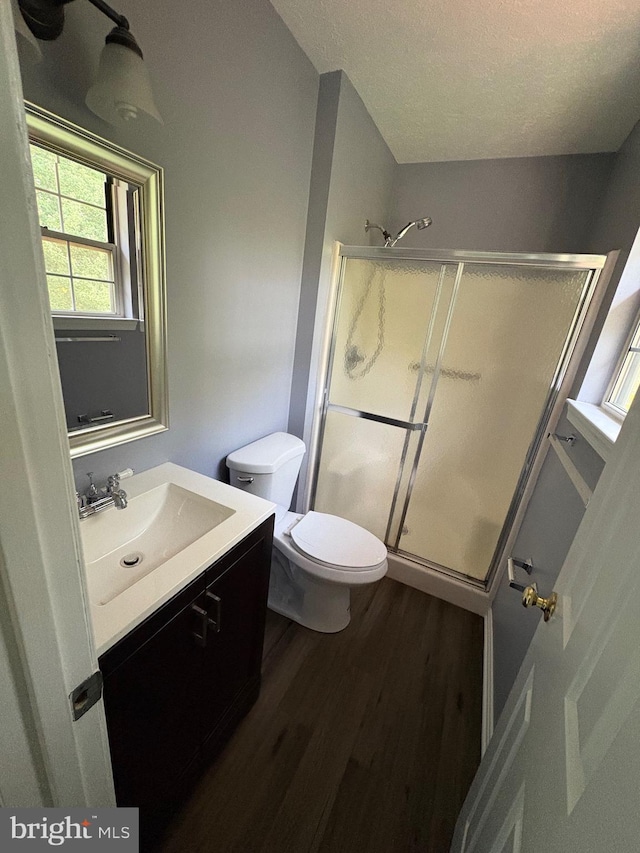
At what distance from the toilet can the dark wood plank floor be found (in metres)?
0.11

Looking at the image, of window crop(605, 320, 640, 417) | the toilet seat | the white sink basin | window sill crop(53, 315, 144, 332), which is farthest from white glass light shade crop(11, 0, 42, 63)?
window crop(605, 320, 640, 417)

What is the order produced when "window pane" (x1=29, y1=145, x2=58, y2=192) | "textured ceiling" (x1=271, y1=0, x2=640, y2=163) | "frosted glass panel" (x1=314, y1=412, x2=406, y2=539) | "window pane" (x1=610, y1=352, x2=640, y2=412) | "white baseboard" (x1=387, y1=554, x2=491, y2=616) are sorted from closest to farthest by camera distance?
"window pane" (x1=29, y1=145, x2=58, y2=192) → "textured ceiling" (x1=271, y1=0, x2=640, y2=163) → "window pane" (x1=610, y1=352, x2=640, y2=412) → "white baseboard" (x1=387, y1=554, x2=491, y2=616) → "frosted glass panel" (x1=314, y1=412, x2=406, y2=539)

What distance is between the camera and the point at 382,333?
198cm

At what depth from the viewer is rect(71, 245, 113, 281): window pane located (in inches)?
35.8

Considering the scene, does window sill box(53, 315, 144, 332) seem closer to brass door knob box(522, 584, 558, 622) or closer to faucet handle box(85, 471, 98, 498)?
faucet handle box(85, 471, 98, 498)

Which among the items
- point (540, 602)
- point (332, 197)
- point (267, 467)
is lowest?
point (267, 467)

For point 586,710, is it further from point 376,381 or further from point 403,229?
point 403,229

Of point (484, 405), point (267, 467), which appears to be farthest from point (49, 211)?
point (484, 405)

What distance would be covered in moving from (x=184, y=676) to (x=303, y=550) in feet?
2.22

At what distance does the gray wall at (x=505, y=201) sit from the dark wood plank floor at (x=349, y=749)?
2.28 meters

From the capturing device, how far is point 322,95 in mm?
1529

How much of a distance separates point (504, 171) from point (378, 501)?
209cm

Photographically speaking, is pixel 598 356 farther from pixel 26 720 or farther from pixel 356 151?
pixel 26 720

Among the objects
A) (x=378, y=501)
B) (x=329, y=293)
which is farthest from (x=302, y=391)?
(x=378, y=501)
